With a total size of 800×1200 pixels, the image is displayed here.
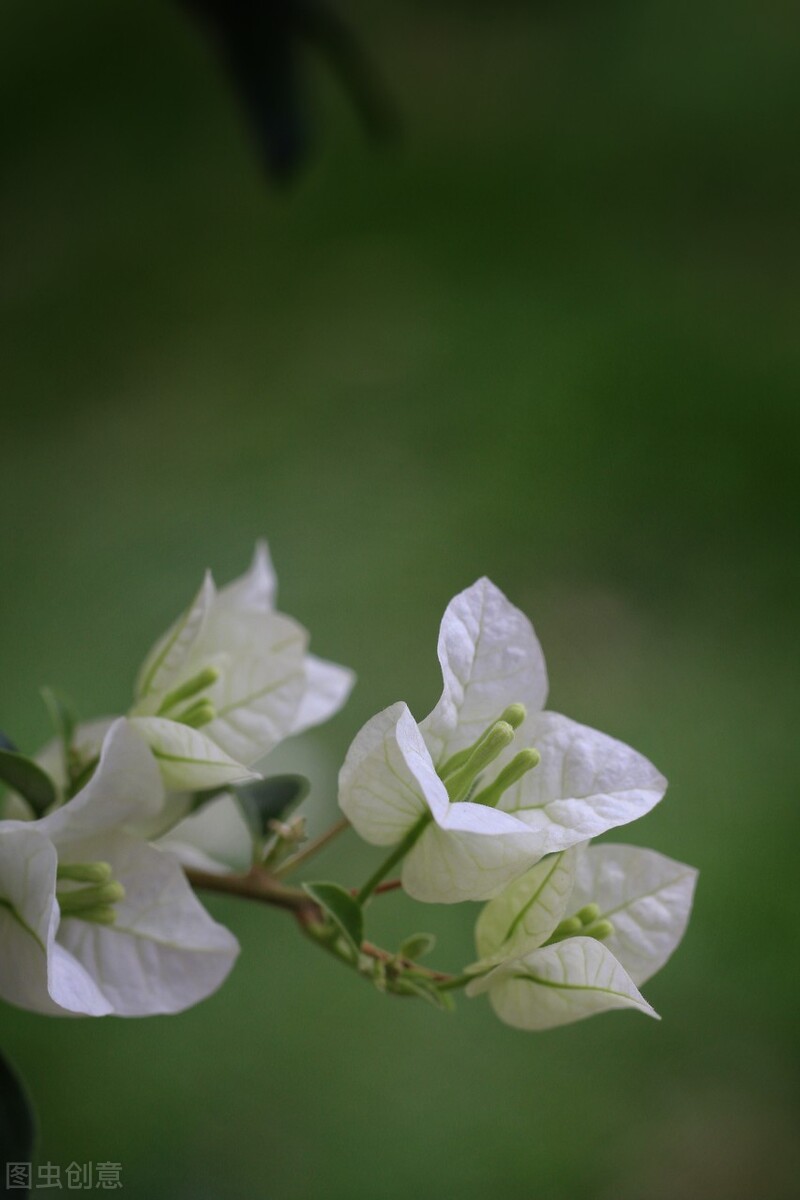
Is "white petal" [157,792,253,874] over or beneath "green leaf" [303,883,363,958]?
beneath

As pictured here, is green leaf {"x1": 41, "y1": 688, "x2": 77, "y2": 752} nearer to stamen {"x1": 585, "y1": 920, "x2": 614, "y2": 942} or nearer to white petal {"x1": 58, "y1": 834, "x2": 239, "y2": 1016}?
white petal {"x1": 58, "y1": 834, "x2": 239, "y2": 1016}

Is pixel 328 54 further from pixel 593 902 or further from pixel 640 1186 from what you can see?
pixel 640 1186

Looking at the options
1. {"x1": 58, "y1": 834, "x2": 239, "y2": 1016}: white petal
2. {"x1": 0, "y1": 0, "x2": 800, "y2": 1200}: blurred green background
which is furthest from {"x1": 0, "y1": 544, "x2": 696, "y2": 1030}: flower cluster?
{"x1": 0, "y1": 0, "x2": 800, "y2": 1200}: blurred green background

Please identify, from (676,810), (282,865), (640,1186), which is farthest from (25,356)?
(282,865)

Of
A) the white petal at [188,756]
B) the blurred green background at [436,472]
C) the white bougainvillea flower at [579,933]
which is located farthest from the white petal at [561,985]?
the blurred green background at [436,472]

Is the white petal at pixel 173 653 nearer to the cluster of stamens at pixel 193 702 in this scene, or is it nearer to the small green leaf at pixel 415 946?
the cluster of stamens at pixel 193 702

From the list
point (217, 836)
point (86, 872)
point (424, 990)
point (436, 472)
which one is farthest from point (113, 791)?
point (436, 472)

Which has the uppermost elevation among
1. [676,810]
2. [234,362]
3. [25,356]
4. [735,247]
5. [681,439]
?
[25,356]
